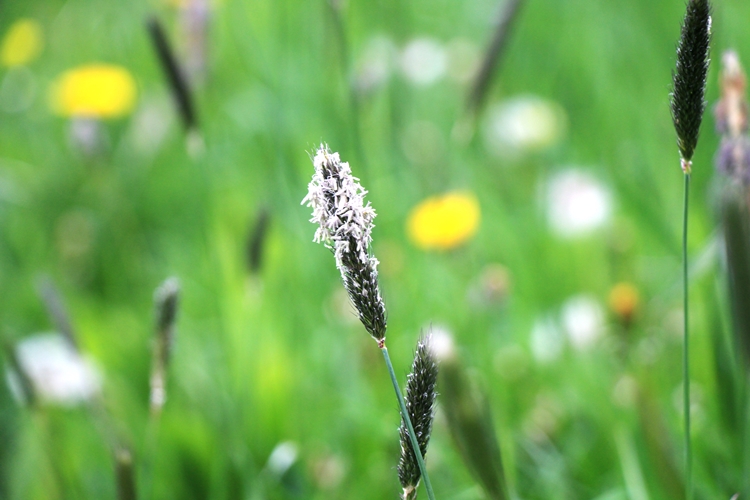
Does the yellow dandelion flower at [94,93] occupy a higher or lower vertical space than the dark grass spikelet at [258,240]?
higher

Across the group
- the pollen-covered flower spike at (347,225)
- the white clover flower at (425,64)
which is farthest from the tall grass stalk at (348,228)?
the white clover flower at (425,64)

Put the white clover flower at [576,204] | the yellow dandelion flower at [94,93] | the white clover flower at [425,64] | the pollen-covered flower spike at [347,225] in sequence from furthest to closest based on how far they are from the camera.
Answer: the white clover flower at [425,64] → the yellow dandelion flower at [94,93] → the white clover flower at [576,204] → the pollen-covered flower spike at [347,225]

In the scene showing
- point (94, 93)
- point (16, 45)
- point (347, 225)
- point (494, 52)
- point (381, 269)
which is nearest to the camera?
point (347, 225)

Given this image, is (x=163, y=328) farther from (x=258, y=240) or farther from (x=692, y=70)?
(x=692, y=70)

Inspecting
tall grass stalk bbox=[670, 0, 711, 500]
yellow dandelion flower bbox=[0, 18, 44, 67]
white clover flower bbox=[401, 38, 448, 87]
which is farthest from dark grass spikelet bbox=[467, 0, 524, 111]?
yellow dandelion flower bbox=[0, 18, 44, 67]

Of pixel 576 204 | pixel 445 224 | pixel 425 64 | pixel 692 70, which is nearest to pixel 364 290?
pixel 692 70

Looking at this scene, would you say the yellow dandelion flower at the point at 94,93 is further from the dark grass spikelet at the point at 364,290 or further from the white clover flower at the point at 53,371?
the dark grass spikelet at the point at 364,290

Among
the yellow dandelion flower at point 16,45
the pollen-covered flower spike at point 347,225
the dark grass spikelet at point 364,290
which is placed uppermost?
the yellow dandelion flower at point 16,45

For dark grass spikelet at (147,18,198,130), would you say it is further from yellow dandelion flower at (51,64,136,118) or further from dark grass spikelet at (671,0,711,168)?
yellow dandelion flower at (51,64,136,118)
